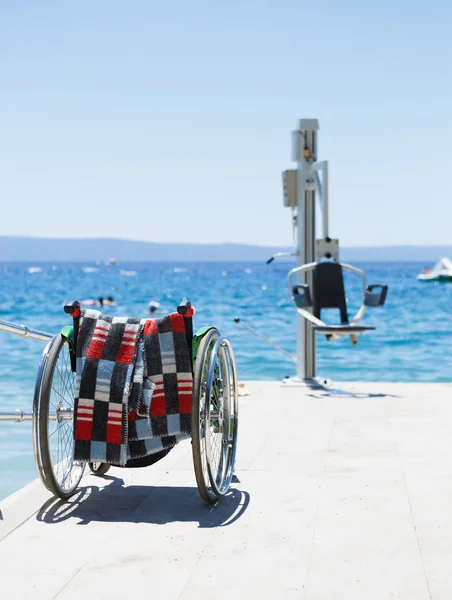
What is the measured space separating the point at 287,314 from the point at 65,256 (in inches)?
4670

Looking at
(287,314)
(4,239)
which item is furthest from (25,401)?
(4,239)

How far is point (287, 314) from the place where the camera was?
33812 millimetres

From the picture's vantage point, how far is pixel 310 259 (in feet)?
24.4

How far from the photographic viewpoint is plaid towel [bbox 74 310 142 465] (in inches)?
140

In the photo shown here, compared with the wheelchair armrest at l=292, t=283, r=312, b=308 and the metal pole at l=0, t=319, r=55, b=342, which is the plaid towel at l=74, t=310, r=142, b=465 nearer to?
the metal pole at l=0, t=319, r=55, b=342

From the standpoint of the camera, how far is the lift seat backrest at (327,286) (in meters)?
7.21

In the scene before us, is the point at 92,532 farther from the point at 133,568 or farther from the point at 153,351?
the point at 153,351

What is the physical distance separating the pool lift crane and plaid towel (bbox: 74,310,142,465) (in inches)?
140

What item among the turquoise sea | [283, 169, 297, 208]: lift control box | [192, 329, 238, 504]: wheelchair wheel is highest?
[283, 169, 297, 208]: lift control box

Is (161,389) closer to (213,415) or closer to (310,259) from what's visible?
(213,415)

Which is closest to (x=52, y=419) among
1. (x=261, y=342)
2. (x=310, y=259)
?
(x=310, y=259)

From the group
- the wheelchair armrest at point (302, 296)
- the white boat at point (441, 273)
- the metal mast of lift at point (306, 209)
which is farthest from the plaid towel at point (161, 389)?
the white boat at point (441, 273)

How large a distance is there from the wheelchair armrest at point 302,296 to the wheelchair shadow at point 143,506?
10.4 feet

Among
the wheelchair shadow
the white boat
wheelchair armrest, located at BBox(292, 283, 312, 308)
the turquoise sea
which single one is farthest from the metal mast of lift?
the white boat
